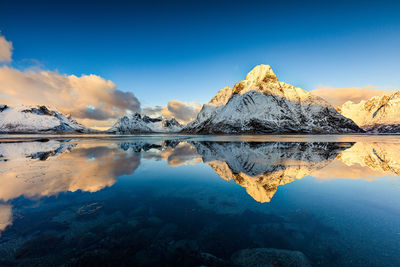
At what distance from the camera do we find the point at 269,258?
5117 mm

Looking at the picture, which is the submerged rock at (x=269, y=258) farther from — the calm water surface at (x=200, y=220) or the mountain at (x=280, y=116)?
the mountain at (x=280, y=116)

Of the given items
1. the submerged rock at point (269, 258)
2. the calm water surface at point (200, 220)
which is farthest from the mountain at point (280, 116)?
the submerged rock at point (269, 258)

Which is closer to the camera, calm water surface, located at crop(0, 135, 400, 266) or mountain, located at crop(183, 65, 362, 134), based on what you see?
calm water surface, located at crop(0, 135, 400, 266)

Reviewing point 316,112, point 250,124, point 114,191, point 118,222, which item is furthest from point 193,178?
point 316,112

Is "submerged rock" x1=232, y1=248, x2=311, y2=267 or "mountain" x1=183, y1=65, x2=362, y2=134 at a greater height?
"mountain" x1=183, y1=65, x2=362, y2=134

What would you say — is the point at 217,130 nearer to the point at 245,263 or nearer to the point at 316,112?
the point at 316,112

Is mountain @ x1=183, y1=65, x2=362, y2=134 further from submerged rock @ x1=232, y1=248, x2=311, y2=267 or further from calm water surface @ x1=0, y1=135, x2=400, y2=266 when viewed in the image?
submerged rock @ x1=232, y1=248, x2=311, y2=267

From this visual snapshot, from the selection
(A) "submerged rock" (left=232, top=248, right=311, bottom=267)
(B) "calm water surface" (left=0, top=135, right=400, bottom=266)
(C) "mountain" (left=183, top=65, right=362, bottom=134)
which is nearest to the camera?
(A) "submerged rock" (left=232, top=248, right=311, bottom=267)

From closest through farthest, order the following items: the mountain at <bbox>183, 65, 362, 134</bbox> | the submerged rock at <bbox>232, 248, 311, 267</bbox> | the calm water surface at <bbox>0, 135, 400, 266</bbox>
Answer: the submerged rock at <bbox>232, 248, 311, 267</bbox>, the calm water surface at <bbox>0, 135, 400, 266</bbox>, the mountain at <bbox>183, 65, 362, 134</bbox>

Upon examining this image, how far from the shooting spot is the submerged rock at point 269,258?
488 cm

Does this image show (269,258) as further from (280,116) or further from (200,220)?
(280,116)

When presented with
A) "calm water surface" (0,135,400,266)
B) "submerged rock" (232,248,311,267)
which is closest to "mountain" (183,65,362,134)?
"calm water surface" (0,135,400,266)

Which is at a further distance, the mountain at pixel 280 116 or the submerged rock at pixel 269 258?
the mountain at pixel 280 116

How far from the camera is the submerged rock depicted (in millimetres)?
4875
